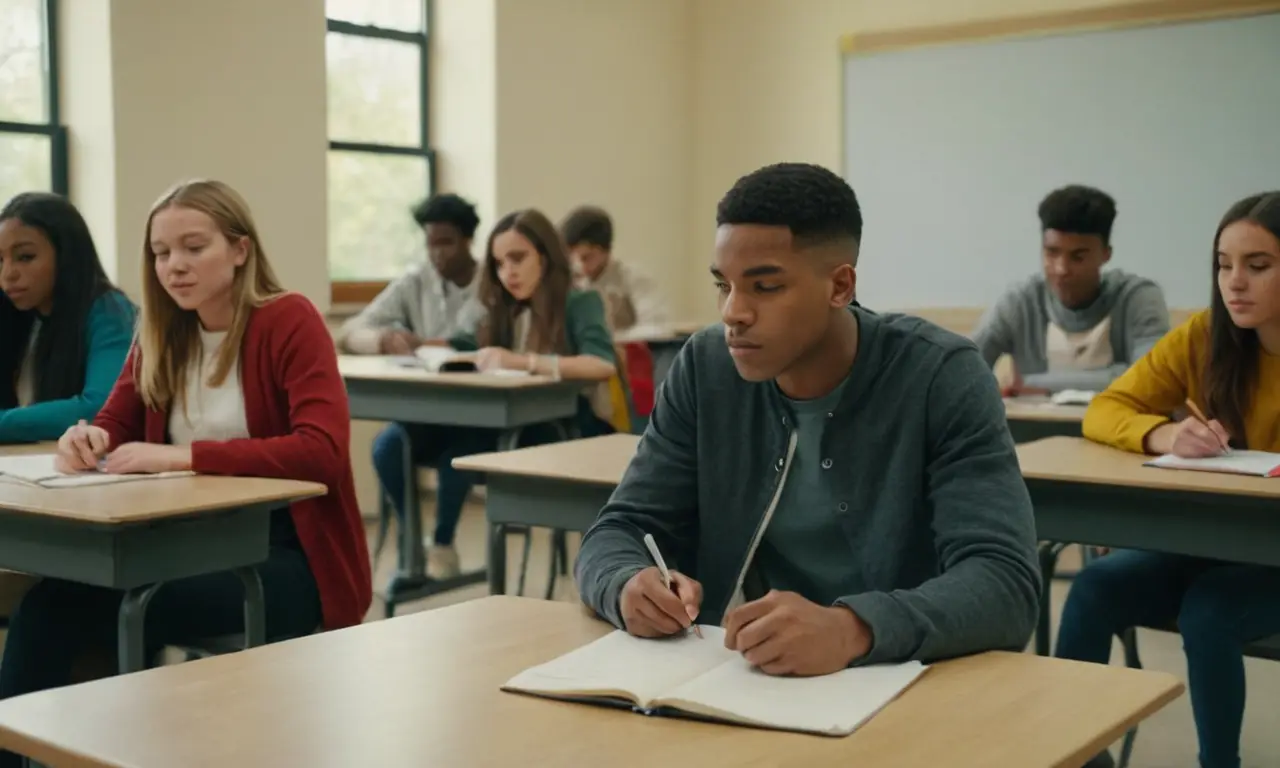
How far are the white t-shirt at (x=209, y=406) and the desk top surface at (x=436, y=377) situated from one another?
4.88ft

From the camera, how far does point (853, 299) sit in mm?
1725

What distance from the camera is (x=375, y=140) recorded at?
650 centimetres

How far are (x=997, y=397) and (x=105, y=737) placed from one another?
39.8 inches

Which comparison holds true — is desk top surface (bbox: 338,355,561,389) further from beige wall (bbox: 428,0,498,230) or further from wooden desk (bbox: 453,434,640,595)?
beige wall (bbox: 428,0,498,230)

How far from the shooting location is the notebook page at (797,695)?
123 centimetres

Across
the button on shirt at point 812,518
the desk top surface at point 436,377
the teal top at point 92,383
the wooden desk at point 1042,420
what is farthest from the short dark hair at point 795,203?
the desk top surface at point 436,377

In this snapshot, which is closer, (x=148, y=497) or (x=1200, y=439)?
(x=148, y=497)

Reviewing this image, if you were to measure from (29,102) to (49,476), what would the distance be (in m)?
3.18

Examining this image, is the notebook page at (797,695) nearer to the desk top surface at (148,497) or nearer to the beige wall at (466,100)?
the desk top surface at (148,497)

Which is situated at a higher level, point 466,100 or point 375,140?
point 466,100

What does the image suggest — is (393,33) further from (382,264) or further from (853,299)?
(853,299)

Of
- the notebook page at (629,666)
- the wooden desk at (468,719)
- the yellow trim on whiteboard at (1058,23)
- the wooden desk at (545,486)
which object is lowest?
the wooden desk at (545,486)

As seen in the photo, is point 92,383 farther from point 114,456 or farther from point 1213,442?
point 1213,442

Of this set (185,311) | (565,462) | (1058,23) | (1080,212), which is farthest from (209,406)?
(1058,23)
